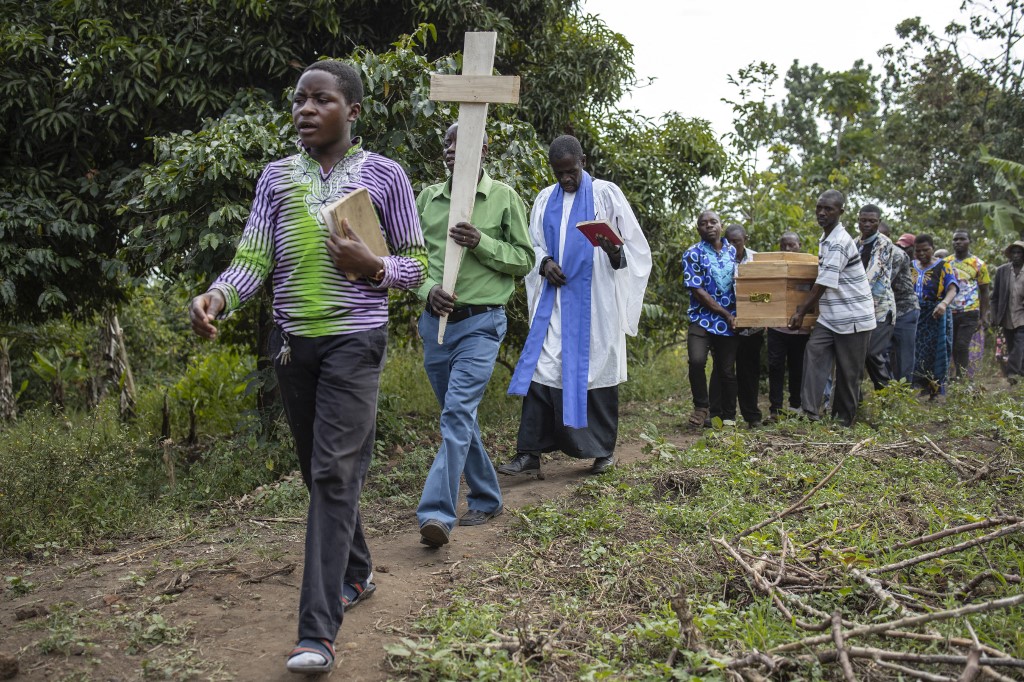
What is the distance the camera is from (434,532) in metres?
4.68

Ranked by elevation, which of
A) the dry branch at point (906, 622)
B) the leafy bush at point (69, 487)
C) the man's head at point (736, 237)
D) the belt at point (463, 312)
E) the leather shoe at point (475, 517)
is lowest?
the leafy bush at point (69, 487)

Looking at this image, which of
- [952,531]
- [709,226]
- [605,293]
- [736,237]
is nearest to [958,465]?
[952,531]

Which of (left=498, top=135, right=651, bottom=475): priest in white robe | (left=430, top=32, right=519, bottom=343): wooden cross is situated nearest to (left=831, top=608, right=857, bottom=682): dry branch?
(left=430, top=32, right=519, bottom=343): wooden cross

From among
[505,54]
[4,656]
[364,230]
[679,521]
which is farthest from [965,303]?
[4,656]

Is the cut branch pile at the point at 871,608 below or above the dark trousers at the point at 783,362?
below

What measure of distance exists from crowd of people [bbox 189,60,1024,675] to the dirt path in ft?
0.62

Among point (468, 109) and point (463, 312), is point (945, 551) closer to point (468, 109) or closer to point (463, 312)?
point (463, 312)

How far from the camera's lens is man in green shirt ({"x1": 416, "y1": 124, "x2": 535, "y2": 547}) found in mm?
4859

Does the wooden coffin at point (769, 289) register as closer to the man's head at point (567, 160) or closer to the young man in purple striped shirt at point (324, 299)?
the man's head at point (567, 160)

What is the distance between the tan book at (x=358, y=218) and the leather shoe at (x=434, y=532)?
64.5 inches

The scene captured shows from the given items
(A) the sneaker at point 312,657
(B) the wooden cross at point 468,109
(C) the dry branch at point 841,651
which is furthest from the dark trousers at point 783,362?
(A) the sneaker at point 312,657

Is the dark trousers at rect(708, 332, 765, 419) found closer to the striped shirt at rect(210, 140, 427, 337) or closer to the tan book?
the striped shirt at rect(210, 140, 427, 337)

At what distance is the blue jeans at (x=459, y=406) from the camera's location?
4793 millimetres

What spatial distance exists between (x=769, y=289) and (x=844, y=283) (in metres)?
0.62
